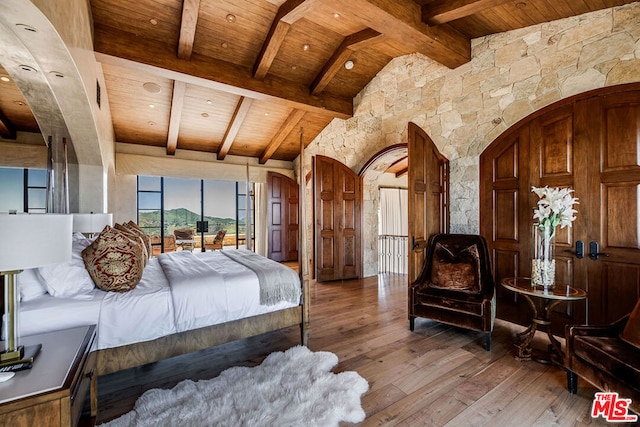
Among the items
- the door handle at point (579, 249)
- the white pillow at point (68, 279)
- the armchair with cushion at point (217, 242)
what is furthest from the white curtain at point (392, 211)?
the white pillow at point (68, 279)

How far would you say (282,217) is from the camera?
853 centimetres

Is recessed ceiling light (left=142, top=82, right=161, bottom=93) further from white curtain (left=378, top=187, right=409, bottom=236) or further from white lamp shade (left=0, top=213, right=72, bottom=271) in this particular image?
white curtain (left=378, top=187, right=409, bottom=236)

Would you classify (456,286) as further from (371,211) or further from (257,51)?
(257,51)

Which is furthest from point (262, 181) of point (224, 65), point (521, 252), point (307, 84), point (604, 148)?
point (604, 148)

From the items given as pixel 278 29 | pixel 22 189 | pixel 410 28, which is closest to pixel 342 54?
pixel 278 29

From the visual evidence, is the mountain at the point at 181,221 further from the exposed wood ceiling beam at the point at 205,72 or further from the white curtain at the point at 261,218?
the exposed wood ceiling beam at the point at 205,72

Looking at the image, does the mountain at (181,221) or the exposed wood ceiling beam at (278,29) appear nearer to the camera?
the exposed wood ceiling beam at (278,29)

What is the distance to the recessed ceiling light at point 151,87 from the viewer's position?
5086 mm

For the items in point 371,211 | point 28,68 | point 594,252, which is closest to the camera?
point 28,68

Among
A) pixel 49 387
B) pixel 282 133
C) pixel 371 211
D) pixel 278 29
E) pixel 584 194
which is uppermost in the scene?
pixel 278 29

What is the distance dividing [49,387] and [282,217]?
736 centimetres

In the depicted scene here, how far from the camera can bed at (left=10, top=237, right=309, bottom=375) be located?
1968mm

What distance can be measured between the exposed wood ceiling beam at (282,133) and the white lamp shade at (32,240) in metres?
5.49

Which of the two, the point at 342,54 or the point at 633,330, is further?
the point at 342,54
